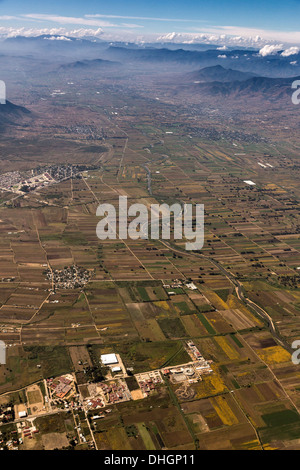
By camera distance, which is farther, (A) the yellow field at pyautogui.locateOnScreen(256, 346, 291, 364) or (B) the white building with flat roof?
(A) the yellow field at pyautogui.locateOnScreen(256, 346, 291, 364)

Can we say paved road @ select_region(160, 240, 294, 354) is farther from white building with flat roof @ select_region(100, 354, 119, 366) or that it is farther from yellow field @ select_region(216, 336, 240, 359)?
white building with flat roof @ select_region(100, 354, 119, 366)

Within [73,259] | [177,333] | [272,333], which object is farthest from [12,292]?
[272,333]

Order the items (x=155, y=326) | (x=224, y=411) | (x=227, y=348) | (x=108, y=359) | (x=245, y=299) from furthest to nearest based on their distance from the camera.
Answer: (x=245, y=299) → (x=155, y=326) → (x=227, y=348) → (x=108, y=359) → (x=224, y=411)

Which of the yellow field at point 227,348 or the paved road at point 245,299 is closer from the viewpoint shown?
the yellow field at point 227,348

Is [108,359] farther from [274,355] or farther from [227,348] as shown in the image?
[274,355]

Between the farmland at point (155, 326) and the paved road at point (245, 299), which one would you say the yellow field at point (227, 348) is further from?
the paved road at point (245, 299)

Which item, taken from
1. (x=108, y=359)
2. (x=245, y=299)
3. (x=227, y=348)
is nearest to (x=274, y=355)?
(x=227, y=348)

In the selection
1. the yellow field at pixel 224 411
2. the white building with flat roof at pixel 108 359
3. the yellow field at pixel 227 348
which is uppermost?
the white building with flat roof at pixel 108 359

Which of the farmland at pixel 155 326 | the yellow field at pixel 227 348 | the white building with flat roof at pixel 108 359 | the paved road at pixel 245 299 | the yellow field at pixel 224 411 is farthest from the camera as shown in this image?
the paved road at pixel 245 299

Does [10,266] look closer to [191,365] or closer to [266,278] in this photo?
[191,365]

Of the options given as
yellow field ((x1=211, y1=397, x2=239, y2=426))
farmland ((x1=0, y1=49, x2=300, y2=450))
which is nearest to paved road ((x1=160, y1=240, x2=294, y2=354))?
farmland ((x1=0, y1=49, x2=300, y2=450))

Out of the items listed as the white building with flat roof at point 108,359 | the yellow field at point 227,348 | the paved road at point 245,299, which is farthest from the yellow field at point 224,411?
the paved road at point 245,299

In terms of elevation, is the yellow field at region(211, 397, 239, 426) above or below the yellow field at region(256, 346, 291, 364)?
below
